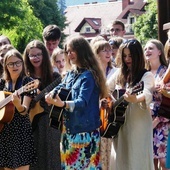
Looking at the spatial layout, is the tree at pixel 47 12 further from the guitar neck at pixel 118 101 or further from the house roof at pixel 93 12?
the guitar neck at pixel 118 101

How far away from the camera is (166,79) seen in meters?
5.82

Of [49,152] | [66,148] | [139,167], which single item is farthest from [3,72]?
[139,167]

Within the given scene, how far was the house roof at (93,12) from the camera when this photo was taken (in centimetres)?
8911

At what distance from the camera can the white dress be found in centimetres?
586

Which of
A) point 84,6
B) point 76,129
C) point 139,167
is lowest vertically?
point 139,167

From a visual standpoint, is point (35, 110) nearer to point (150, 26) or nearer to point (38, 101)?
point (38, 101)

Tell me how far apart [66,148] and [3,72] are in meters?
1.53

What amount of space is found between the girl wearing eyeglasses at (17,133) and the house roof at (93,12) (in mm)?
80522

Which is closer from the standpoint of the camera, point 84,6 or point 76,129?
point 76,129

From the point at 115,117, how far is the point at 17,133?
1198 mm

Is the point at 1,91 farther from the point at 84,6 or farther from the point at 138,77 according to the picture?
the point at 84,6

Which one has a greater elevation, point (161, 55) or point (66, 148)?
point (161, 55)

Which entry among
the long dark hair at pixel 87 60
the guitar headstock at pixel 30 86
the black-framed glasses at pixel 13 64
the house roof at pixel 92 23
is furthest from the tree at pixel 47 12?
the long dark hair at pixel 87 60

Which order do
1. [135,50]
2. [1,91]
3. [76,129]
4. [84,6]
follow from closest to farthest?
[76,129]
[135,50]
[1,91]
[84,6]
